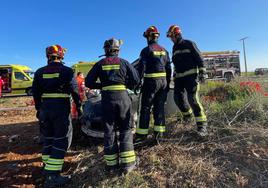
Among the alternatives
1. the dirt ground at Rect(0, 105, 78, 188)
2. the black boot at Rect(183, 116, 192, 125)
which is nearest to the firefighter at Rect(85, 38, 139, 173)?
the dirt ground at Rect(0, 105, 78, 188)

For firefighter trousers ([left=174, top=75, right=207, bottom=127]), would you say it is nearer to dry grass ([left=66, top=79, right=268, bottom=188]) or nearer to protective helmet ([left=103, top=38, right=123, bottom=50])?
dry grass ([left=66, top=79, right=268, bottom=188])

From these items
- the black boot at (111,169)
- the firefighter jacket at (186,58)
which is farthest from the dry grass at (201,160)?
the firefighter jacket at (186,58)

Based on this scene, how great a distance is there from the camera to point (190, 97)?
4406 millimetres

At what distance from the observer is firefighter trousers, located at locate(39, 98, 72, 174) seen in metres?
3.66

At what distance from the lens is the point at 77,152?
4809mm

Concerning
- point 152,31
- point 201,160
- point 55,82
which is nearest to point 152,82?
point 152,31

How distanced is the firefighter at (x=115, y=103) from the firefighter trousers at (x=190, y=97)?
120cm

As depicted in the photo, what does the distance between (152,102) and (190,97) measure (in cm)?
72

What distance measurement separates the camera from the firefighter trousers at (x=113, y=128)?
11.7 ft

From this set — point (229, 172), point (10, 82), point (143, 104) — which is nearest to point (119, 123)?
point (143, 104)

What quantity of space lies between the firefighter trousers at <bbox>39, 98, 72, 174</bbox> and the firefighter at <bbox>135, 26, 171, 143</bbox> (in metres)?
1.22

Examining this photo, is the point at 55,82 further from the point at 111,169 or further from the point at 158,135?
the point at 158,135

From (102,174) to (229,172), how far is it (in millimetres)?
1814

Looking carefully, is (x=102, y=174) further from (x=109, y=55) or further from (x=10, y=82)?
(x=10, y=82)
